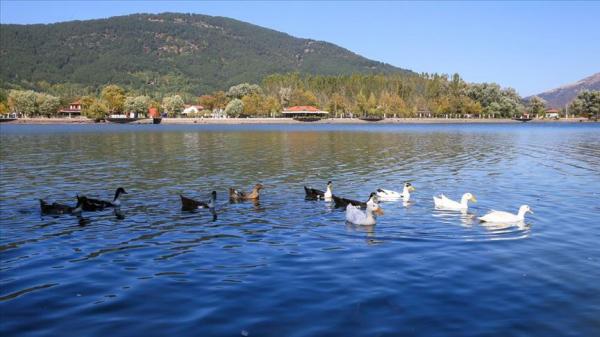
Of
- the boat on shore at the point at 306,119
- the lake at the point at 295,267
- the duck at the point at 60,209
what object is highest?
the boat on shore at the point at 306,119

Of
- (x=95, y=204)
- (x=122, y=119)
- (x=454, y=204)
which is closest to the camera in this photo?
(x=454, y=204)

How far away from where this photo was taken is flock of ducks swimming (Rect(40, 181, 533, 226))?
1761 centimetres

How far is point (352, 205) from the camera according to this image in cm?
1897

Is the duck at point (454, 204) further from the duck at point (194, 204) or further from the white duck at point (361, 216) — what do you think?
the duck at point (194, 204)

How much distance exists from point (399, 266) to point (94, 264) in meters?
7.30

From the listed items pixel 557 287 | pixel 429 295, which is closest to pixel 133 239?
pixel 429 295

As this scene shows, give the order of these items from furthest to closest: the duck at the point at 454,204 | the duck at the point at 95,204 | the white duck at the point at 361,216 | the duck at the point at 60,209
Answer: the duck at the point at 95,204, the duck at the point at 454,204, the duck at the point at 60,209, the white duck at the point at 361,216

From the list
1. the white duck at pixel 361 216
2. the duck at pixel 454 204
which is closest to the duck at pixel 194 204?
the white duck at pixel 361 216

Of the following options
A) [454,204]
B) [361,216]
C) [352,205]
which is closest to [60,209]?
[352,205]

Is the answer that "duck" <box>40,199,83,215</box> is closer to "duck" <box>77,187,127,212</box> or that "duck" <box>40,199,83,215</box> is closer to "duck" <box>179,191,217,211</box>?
"duck" <box>77,187,127,212</box>

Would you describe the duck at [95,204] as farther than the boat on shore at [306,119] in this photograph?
No

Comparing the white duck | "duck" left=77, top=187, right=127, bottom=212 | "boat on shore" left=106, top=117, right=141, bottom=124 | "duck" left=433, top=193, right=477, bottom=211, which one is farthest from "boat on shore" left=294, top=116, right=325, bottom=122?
the white duck

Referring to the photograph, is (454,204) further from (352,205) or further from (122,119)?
(122,119)

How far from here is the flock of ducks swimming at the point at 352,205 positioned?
57.8ft
